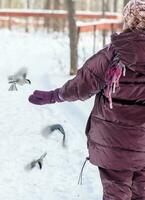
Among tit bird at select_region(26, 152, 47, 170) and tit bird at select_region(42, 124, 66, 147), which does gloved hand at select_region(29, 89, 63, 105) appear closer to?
tit bird at select_region(26, 152, 47, 170)

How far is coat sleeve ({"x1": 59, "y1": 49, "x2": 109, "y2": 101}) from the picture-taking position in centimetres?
335

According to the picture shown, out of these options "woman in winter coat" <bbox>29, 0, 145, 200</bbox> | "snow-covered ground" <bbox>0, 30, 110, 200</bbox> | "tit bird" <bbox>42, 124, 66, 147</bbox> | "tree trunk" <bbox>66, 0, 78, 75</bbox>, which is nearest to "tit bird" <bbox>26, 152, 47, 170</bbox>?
"snow-covered ground" <bbox>0, 30, 110, 200</bbox>

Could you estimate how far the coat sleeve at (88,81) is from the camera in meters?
3.35

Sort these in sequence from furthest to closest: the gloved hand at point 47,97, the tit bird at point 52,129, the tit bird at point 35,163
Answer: the tit bird at point 52,129 → the tit bird at point 35,163 → the gloved hand at point 47,97

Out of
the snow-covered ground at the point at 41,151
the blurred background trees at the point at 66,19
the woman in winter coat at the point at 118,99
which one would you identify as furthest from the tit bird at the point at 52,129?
the blurred background trees at the point at 66,19

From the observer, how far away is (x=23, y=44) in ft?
60.4

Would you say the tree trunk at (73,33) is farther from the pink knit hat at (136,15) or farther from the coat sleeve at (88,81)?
the pink knit hat at (136,15)

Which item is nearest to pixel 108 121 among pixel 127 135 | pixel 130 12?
pixel 127 135

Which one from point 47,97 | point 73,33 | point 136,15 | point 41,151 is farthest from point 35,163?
point 73,33

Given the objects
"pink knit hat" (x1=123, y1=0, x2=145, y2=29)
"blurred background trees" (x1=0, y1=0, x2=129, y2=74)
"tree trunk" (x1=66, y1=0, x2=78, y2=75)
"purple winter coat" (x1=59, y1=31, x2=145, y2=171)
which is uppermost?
"pink knit hat" (x1=123, y1=0, x2=145, y2=29)

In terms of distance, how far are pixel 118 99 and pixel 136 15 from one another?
50 cm

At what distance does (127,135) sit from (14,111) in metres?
3.76

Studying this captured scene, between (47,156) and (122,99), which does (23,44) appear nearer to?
(47,156)

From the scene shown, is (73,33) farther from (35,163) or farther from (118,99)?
(118,99)
